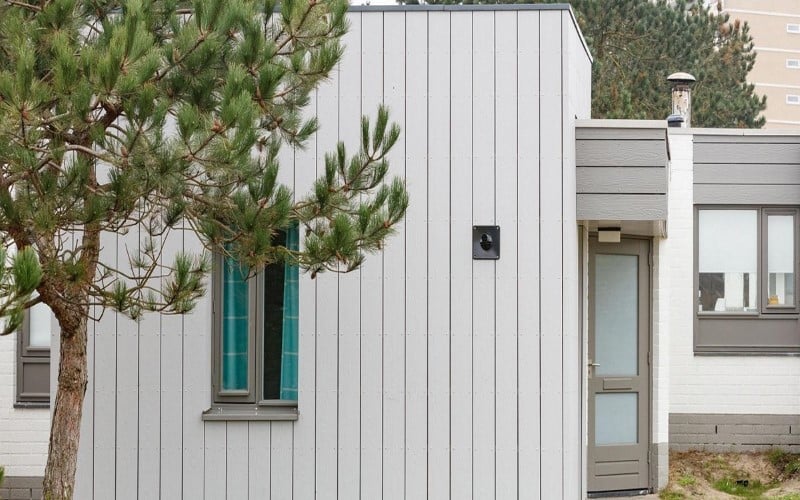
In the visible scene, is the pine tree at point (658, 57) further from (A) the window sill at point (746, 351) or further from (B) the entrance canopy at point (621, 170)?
(B) the entrance canopy at point (621, 170)

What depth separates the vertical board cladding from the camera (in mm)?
6660

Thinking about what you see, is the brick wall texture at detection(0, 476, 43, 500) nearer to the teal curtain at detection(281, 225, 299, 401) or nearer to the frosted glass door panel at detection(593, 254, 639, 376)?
the teal curtain at detection(281, 225, 299, 401)

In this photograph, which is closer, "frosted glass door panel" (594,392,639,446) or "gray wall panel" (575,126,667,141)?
"gray wall panel" (575,126,667,141)

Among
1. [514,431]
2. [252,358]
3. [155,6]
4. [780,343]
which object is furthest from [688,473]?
[155,6]

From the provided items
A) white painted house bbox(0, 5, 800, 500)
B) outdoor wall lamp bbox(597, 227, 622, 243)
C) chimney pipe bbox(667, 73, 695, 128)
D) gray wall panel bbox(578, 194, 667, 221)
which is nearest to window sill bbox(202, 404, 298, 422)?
white painted house bbox(0, 5, 800, 500)

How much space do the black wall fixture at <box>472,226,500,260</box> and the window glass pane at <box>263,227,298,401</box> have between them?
3.44 ft

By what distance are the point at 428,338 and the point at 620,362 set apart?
287 cm

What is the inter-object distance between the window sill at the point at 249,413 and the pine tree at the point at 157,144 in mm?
1285

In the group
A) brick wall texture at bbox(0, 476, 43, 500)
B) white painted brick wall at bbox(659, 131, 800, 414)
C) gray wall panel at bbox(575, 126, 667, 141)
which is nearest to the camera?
gray wall panel at bbox(575, 126, 667, 141)

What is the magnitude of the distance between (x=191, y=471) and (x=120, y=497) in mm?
435

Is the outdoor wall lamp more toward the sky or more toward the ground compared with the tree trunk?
more toward the sky

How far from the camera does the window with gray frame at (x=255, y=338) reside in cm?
680

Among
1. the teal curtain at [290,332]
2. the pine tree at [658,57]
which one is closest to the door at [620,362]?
the teal curtain at [290,332]

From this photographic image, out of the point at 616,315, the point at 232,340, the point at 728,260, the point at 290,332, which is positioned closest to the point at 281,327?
the point at 290,332
